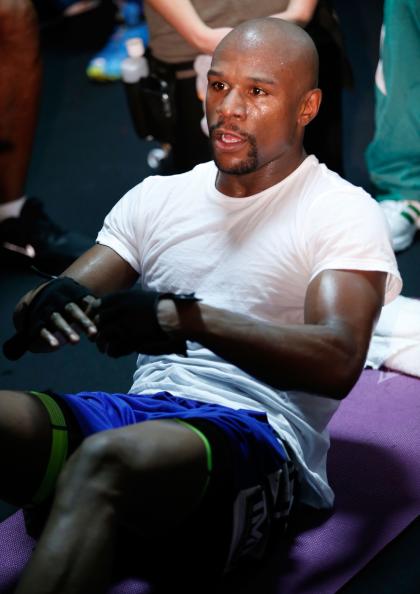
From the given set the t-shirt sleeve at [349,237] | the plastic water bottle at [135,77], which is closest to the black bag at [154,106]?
the plastic water bottle at [135,77]

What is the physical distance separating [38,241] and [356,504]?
1.61 metres

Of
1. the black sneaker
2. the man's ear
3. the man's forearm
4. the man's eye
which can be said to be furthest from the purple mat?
the black sneaker

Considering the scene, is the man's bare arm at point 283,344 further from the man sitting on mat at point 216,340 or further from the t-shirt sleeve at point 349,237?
the t-shirt sleeve at point 349,237

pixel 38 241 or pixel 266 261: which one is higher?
pixel 266 261

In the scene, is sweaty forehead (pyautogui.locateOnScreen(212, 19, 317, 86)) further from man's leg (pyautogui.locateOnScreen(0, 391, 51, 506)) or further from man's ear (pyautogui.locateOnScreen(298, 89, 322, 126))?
man's leg (pyautogui.locateOnScreen(0, 391, 51, 506))

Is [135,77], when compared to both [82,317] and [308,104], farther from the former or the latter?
[82,317]

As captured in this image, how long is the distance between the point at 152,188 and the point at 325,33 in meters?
1.14

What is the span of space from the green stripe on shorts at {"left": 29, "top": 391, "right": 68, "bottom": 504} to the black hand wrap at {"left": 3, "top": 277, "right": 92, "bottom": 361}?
124 millimetres

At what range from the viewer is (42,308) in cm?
160

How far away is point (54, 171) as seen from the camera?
3777mm

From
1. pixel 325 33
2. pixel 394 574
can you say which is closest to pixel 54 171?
pixel 325 33

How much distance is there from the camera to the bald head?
175cm

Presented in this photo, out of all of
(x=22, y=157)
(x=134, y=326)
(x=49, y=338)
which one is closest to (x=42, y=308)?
(x=49, y=338)

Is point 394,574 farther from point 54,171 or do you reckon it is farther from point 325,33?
point 54,171
